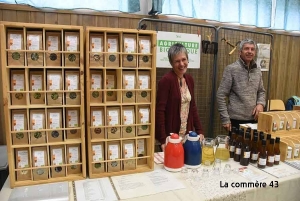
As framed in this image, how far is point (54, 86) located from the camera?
3.87ft

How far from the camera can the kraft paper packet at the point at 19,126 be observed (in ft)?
3.77

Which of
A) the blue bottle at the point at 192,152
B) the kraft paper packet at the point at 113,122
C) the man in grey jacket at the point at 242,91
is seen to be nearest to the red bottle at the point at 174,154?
the blue bottle at the point at 192,152

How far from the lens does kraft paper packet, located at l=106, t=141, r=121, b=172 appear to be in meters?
1.30

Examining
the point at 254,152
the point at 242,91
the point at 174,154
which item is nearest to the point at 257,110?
the point at 242,91

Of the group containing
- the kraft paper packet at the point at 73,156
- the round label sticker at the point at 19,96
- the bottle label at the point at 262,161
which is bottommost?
the bottle label at the point at 262,161

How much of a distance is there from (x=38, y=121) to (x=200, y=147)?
0.91 m

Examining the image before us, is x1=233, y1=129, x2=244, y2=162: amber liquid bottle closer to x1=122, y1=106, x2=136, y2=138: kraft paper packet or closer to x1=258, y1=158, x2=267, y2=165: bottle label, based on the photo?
x1=258, y1=158, x2=267, y2=165: bottle label

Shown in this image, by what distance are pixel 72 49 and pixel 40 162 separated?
1.94 ft

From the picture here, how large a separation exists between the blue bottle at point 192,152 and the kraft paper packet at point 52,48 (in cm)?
85

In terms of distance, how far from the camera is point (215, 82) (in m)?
3.01

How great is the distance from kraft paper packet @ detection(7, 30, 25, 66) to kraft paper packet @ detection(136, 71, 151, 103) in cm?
58

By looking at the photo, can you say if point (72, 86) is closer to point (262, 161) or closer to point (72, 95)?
point (72, 95)

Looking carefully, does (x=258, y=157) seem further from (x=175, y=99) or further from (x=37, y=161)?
(x=37, y=161)

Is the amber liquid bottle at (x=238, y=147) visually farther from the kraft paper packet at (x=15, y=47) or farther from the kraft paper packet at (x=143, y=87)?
the kraft paper packet at (x=15, y=47)
